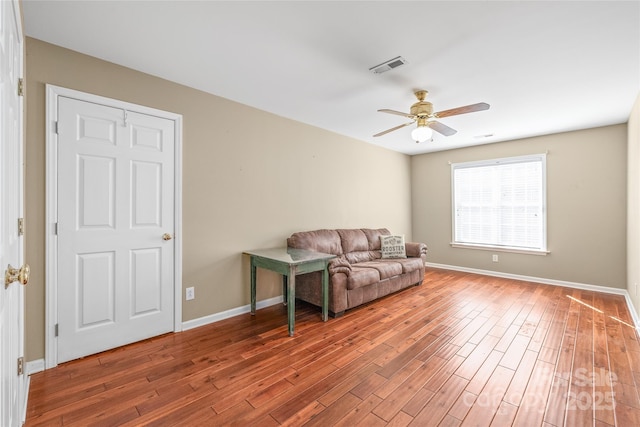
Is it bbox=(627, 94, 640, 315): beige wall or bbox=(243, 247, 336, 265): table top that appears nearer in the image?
bbox=(243, 247, 336, 265): table top

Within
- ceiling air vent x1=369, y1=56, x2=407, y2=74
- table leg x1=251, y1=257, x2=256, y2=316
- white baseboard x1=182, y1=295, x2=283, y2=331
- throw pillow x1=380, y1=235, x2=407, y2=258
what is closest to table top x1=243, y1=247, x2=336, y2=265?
table leg x1=251, y1=257, x2=256, y2=316

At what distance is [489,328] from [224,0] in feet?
12.2

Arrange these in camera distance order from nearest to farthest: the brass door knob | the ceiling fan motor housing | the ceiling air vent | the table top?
1. the brass door knob
2. the ceiling air vent
3. the table top
4. the ceiling fan motor housing

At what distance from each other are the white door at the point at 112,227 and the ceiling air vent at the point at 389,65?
2081 mm

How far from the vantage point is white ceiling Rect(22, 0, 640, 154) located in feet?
6.23

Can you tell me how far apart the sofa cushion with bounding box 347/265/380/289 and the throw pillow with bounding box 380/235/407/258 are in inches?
41.1

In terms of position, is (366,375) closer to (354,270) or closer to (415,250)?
(354,270)

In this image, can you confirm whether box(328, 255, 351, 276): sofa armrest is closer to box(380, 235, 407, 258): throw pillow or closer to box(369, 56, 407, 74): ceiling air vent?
box(380, 235, 407, 258): throw pillow

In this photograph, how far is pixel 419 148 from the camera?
5.85 m

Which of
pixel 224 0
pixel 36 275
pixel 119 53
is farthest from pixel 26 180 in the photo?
pixel 224 0

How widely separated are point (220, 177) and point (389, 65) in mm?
2101

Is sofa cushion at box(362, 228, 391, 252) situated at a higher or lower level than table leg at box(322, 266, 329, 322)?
higher

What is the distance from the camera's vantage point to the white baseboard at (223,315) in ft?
9.93

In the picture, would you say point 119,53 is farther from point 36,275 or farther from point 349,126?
point 349,126
